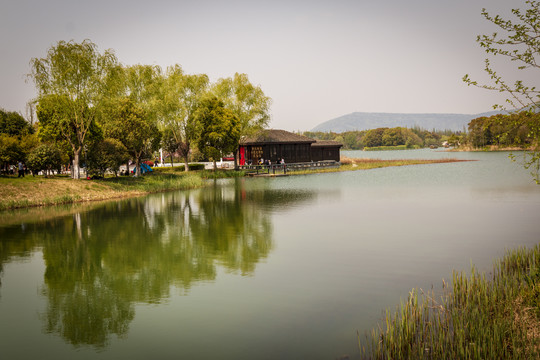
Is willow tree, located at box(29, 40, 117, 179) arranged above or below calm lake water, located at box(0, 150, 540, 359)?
above

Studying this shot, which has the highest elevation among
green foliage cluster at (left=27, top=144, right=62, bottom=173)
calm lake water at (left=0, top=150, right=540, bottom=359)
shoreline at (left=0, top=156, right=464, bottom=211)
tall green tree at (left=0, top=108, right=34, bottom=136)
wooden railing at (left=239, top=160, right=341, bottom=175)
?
tall green tree at (left=0, top=108, right=34, bottom=136)

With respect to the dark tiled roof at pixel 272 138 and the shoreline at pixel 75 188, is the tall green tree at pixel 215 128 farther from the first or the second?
the shoreline at pixel 75 188

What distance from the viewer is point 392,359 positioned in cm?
769

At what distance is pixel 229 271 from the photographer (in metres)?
14.3

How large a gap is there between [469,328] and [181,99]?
52.7 metres

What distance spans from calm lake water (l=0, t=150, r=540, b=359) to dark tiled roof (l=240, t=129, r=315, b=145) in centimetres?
3902

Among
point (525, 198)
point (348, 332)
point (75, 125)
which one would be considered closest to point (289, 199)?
point (525, 198)

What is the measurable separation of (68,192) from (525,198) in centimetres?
3429

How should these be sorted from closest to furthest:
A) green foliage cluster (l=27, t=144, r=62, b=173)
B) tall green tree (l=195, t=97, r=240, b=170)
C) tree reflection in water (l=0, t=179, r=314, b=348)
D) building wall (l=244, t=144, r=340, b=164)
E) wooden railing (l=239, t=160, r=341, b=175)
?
tree reflection in water (l=0, t=179, r=314, b=348) → green foliage cluster (l=27, t=144, r=62, b=173) → tall green tree (l=195, t=97, r=240, b=170) → wooden railing (l=239, t=160, r=341, b=175) → building wall (l=244, t=144, r=340, b=164)

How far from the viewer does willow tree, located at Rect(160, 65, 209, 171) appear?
2184 inches

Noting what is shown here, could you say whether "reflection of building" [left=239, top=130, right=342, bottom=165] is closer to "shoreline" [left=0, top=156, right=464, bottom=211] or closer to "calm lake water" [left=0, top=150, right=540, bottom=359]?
"shoreline" [left=0, top=156, right=464, bottom=211]

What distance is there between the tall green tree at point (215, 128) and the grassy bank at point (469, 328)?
48.0 m

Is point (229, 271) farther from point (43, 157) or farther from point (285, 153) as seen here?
point (285, 153)

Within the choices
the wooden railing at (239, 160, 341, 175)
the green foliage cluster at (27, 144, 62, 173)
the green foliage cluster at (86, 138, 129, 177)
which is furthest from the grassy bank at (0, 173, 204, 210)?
the wooden railing at (239, 160, 341, 175)
